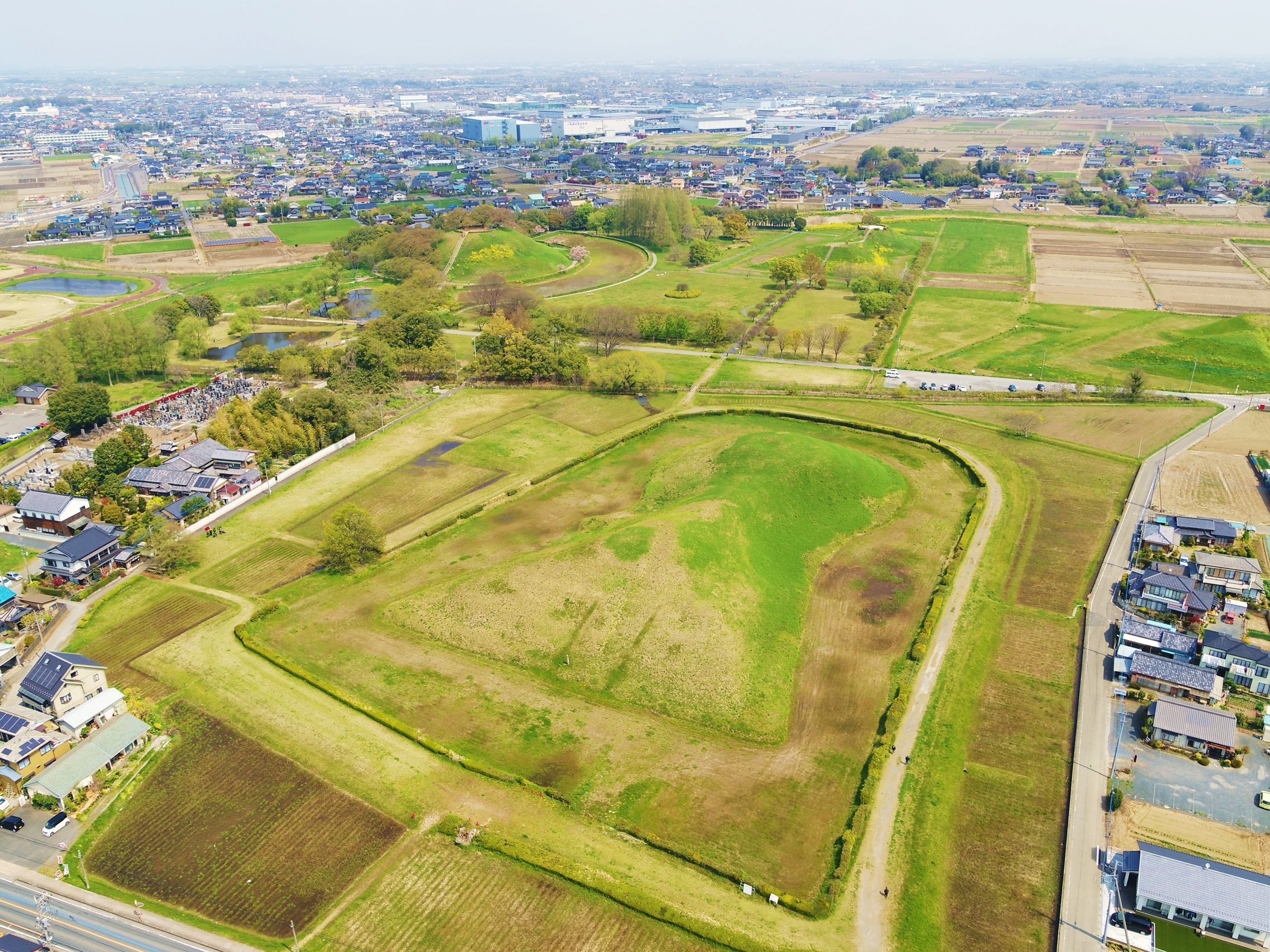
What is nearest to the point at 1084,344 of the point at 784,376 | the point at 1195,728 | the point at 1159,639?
the point at 784,376

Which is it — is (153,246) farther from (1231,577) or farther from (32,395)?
(1231,577)

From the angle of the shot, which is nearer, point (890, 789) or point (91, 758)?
point (890, 789)

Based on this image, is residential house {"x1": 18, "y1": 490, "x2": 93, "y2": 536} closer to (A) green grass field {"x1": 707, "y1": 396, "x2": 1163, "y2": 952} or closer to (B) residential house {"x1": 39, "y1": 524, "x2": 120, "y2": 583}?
(B) residential house {"x1": 39, "y1": 524, "x2": 120, "y2": 583}

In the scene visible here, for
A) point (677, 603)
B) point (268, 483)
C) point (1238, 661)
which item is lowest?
point (268, 483)

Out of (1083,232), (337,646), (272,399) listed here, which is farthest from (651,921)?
(1083,232)

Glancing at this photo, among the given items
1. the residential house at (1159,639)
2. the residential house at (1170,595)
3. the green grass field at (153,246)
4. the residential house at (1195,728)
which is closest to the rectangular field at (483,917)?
the residential house at (1195,728)

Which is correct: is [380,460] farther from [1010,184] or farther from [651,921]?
[1010,184]
